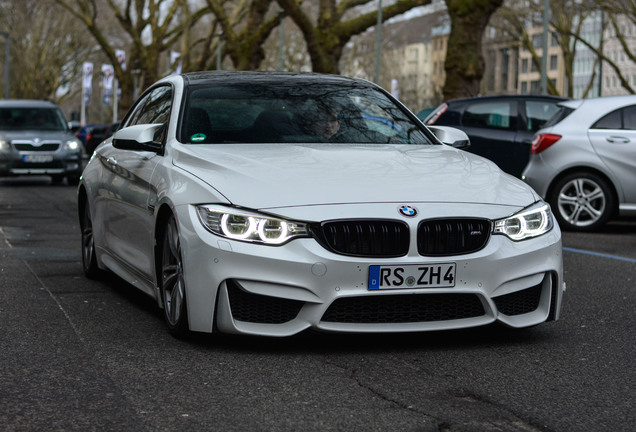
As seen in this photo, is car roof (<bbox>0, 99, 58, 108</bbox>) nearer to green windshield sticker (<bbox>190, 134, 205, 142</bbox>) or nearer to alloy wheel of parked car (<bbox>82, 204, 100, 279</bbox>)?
alloy wheel of parked car (<bbox>82, 204, 100, 279</bbox>)

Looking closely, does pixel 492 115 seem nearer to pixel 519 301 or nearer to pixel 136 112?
pixel 136 112

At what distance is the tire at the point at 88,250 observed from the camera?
28.3 ft

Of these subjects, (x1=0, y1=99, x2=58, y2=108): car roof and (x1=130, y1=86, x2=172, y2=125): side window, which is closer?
(x1=130, y1=86, x2=172, y2=125): side window

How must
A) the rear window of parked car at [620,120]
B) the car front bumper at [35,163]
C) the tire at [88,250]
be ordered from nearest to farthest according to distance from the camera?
the tire at [88,250], the rear window of parked car at [620,120], the car front bumper at [35,163]

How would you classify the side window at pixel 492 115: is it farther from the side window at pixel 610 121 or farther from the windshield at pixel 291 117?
the windshield at pixel 291 117

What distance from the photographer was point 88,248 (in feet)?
28.7

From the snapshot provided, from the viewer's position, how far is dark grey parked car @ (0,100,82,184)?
927 inches

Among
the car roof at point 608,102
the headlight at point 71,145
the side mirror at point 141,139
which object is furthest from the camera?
the headlight at point 71,145

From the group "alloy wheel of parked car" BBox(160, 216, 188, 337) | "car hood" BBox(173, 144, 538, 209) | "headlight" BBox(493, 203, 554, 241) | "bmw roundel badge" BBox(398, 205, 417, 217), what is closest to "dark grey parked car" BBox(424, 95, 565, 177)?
"car hood" BBox(173, 144, 538, 209)

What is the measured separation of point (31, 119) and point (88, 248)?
1626 cm

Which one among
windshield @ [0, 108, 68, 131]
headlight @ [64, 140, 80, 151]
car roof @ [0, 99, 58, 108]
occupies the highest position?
car roof @ [0, 99, 58, 108]

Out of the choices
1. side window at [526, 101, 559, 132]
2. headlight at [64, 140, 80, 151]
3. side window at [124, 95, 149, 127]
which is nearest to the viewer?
side window at [124, 95, 149, 127]

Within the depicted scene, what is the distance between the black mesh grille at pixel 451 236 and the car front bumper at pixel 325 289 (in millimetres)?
48

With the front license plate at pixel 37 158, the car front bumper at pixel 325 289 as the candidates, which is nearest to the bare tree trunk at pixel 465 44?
the front license plate at pixel 37 158
